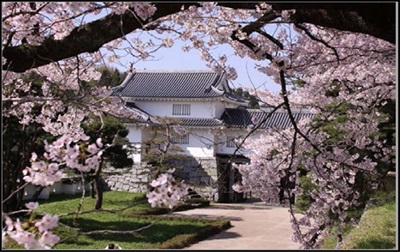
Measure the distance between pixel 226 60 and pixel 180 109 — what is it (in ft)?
46.3

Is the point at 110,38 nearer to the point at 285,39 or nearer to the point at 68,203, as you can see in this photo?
the point at 285,39

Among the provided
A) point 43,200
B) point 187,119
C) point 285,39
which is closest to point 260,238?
point 285,39

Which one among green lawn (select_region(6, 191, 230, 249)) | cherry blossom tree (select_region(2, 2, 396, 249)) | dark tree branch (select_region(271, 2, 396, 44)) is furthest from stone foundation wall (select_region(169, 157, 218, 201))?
dark tree branch (select_region(271, 2, 396, 44))

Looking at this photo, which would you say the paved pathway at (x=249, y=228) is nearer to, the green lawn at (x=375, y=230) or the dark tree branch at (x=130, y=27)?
the green lawn at (x=375, y=230)

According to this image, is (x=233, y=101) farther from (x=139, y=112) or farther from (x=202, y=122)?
(x=139, y=112)

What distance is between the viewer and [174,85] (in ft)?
61.2

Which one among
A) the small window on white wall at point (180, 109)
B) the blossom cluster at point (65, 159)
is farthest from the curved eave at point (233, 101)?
the blossom cluster at point (65, 159)

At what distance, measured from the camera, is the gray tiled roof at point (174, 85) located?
17766 mm

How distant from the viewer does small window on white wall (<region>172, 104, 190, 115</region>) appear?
58.9 feet

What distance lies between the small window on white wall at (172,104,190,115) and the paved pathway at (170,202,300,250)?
412 centimetres

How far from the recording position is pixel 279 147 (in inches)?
187

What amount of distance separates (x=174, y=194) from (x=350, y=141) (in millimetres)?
3059

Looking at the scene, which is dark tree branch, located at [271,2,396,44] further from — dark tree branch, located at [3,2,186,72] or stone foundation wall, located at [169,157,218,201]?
stone foundation wall, located at [169,157,218,201]

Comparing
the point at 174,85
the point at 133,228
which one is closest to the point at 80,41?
the point at 133,228
